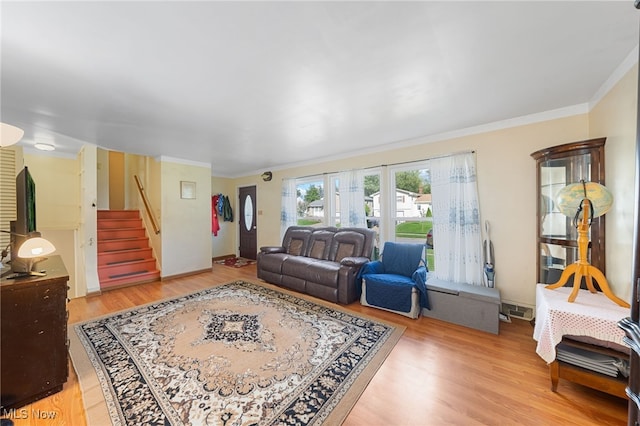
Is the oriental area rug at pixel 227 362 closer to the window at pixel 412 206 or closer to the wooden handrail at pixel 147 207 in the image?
the window at pixel 412 206

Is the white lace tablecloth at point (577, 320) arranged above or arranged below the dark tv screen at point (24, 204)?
below

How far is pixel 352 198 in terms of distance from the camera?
4.12 meters

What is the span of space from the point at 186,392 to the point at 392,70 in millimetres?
2790

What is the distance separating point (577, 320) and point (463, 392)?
3.04 feet

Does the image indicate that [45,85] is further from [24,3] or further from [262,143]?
[262,143]

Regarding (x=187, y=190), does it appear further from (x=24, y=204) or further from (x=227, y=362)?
(x=227, y=362)

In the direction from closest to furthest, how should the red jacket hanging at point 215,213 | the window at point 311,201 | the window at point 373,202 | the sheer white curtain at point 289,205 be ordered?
the window at point 373,202 < the window at point 311,201 < the sheer white curtain at point 289,205 < the red jacket hanging at point 215,213

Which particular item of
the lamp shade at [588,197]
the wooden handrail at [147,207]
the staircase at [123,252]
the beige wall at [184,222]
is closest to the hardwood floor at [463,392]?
the lamp shade at [588,197]

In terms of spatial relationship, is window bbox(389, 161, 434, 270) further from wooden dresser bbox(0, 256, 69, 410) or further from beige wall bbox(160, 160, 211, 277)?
beige wall bbox(160, 160, 211, 277)

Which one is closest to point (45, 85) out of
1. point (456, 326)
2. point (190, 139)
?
point (190, 139)

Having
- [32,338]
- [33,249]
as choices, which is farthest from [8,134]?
[32,338]

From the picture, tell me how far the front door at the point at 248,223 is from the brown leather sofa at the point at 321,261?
5.88 ft

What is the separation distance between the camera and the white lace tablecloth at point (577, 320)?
150cm

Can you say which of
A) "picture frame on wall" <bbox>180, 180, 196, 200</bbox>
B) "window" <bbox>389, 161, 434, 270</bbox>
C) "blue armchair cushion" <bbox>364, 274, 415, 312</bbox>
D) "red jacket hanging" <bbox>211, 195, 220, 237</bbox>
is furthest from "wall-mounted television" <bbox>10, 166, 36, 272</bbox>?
"red jacket hanging" <bbox>211, 195, 220, 237</bbox>
